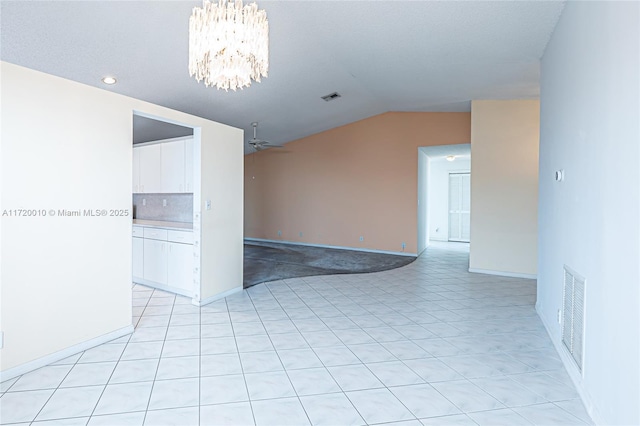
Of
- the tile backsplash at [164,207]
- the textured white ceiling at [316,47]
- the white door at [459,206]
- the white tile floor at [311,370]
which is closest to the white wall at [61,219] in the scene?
the white tile floor at [311,370]

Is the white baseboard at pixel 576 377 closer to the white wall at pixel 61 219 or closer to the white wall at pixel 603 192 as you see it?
the white wall at pixel 603 192

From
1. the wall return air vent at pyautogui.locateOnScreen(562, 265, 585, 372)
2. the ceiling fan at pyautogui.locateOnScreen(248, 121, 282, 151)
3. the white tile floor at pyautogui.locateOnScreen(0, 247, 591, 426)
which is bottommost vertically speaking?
the white tile floor at pyautogui.locateOnScreen(0, 247, 591, 426)

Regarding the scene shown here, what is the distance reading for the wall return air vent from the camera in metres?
2.23

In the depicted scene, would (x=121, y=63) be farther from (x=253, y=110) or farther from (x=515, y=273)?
(x=515, y=273)

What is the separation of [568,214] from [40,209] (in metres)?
4.04

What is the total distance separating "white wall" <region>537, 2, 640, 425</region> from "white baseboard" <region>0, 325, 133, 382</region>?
3.59 metres

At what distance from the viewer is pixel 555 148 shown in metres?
3.10

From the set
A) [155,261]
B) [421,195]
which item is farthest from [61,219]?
[421,195]

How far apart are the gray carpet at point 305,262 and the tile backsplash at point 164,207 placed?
1419 millimetres

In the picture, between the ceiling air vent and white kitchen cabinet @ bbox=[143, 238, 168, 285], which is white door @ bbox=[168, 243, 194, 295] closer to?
white kitchen cabinet @ bbox=[143, 238, 168, 285]

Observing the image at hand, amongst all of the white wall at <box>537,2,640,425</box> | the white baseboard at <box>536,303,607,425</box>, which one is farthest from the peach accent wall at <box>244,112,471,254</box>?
the white baseboard at <box>536,303,607,425</box>

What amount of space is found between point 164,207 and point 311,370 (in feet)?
13.3

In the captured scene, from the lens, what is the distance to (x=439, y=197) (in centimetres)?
1053

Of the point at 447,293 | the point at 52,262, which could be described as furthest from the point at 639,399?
the point at 52,262
